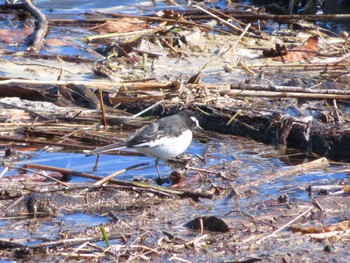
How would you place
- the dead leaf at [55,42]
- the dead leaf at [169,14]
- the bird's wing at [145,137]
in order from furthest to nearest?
the dead leaf at [169,14], the dead leaf at [55,42], the bird's wing at [145,137]

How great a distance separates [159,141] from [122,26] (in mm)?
4875

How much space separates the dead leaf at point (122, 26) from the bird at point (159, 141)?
440cm

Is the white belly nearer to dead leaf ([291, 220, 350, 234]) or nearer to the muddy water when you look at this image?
→ the muddy water

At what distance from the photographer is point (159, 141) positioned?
6465 mm

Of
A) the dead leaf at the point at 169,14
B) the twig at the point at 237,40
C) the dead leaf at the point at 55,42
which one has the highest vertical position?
the dead leaf at the point at 169,14

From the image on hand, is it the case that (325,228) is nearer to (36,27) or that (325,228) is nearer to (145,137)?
(145,137)

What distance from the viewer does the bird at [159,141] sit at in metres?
6.43

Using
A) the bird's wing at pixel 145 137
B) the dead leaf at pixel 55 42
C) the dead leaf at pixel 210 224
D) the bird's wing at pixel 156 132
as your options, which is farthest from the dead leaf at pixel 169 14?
the dead leaf at pixel 210 224

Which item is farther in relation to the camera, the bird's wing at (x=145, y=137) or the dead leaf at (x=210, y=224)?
the bird's wing at (x=145, y=137)

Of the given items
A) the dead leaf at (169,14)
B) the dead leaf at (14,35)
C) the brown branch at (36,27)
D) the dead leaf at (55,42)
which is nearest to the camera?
the brown branch at (36,27)

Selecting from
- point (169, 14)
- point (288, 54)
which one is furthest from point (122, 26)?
point (288, 54)

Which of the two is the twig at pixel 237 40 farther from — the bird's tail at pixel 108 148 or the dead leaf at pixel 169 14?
the bird's tail at pixel 108 148

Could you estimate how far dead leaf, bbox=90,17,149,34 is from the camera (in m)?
10.9

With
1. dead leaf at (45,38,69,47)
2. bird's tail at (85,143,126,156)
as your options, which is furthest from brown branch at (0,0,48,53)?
bird's tail at (85,143,126,156)
